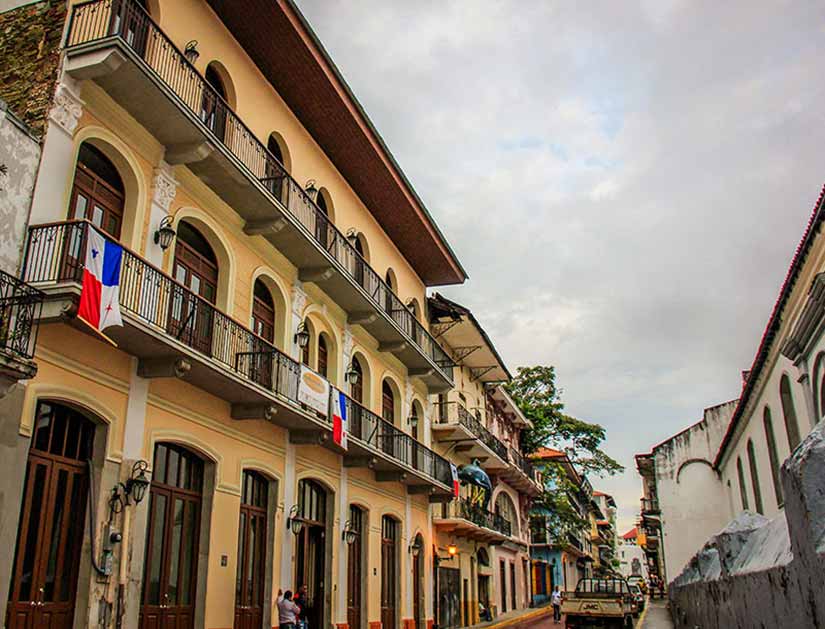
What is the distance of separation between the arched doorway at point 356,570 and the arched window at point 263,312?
6297 millimetres

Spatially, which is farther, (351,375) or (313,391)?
(351,375)

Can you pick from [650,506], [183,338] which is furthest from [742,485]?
[183,338]

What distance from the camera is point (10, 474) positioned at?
10164 millimetres

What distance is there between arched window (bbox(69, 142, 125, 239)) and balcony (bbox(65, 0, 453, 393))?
3.51 feet

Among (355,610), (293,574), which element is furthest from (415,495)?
(293,574)

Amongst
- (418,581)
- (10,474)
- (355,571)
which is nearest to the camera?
(10,474)

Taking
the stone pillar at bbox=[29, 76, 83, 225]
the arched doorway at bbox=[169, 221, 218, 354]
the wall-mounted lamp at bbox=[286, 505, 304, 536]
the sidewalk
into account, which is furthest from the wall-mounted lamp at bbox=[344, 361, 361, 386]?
the sidewalk

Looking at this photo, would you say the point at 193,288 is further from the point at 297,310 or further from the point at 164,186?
the point at 297,310

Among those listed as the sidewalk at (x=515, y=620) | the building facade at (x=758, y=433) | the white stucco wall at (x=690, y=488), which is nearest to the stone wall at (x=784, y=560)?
the building facade at (x=758, y=433)

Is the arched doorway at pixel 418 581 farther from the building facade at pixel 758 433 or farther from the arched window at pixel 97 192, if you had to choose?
the arched window at pixel 97 192

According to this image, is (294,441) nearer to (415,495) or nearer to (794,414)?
(415,495)

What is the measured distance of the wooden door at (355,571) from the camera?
67.7 feet

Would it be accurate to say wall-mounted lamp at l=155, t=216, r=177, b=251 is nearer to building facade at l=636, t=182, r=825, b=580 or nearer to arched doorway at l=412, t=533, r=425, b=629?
building facade at l=636, t=182, r=825, b=580

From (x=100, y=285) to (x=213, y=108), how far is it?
592cm
